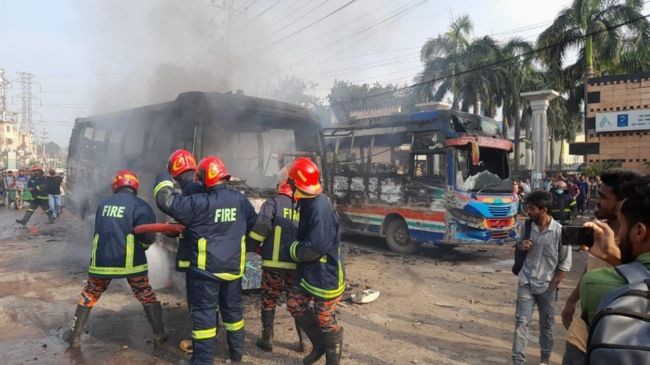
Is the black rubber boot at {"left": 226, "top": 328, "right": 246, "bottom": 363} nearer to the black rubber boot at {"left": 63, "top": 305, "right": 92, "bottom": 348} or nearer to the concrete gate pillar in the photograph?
the black rubber boot at {"left": 63, "top": 305, "right": 92, "bottom": 348}

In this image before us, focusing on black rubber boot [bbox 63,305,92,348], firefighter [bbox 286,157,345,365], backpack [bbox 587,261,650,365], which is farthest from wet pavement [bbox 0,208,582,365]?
backpack [bbox 587,261,650,365]

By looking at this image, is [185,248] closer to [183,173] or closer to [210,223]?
[210,223]

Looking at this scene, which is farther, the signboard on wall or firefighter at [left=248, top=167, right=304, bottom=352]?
the signboard on wall

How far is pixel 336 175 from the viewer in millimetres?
11344

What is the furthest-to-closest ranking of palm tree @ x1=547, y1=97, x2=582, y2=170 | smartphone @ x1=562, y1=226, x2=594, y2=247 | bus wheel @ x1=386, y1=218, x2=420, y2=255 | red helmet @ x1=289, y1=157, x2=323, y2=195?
palm tree @ x1=547, y1=97, x2=582, y2=170, bus wheel @ x1=386, y1=218, x2=420, y2=255, red helmet @ x1=289, y1=157, x2=323, y2=195, smartphone @ x1=562, y1=226, x2=594, y2=247

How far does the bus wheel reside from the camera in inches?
387

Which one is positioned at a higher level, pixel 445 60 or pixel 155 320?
pixel 445 60

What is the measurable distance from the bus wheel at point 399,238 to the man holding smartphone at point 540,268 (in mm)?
6022

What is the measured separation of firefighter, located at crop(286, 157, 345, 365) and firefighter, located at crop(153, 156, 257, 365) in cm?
50

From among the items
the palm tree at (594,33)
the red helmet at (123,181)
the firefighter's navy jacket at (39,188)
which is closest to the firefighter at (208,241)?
the red helmet at (123,181)

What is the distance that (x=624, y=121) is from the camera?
17156 mm

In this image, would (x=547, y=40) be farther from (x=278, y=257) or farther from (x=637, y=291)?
(x=637, y=291)

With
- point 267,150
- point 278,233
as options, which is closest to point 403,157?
point 267,150

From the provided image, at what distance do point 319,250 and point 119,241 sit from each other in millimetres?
2047
